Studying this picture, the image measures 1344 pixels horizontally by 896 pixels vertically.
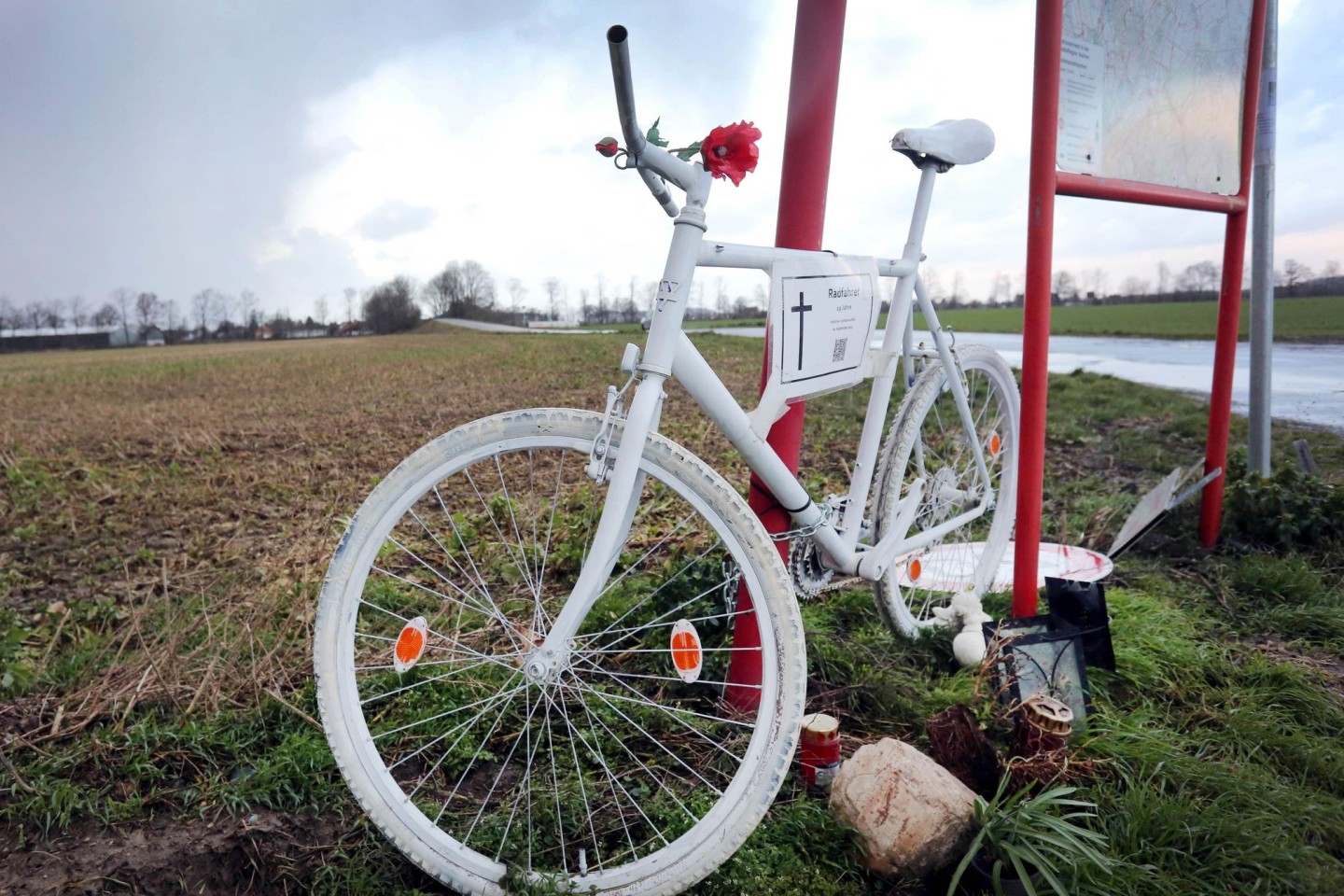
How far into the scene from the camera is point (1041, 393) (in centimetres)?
222

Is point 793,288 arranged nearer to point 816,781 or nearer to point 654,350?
point 654,350

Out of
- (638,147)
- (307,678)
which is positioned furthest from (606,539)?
(307,678)

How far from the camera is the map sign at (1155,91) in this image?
94.2 inches

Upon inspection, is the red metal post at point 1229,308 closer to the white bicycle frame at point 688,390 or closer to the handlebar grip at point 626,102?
the white bicycle frame at point 688,390

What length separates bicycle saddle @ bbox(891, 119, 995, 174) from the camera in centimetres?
204

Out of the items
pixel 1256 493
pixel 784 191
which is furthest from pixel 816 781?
pixel 1256 493

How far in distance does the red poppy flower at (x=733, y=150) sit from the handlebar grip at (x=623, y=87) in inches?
6.3

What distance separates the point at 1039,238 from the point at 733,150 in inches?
47.3

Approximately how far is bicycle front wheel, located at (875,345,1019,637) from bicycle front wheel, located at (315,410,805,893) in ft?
1.81

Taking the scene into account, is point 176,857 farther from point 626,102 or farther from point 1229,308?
point 1229,308

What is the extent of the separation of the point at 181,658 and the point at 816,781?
1.78 m

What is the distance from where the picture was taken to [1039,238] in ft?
7.20

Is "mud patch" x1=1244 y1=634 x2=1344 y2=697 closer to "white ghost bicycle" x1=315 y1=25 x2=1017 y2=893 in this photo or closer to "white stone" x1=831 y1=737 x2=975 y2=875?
"white ghost bicycle" x1=315 y1=25 x2=1017 y2=893

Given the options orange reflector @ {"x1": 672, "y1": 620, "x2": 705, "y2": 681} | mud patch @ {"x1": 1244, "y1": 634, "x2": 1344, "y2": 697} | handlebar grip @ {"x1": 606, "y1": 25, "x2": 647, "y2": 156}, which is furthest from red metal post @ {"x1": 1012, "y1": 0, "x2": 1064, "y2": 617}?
handlebar grip @ {"x1": 606, "y1": 25, "x2": 647, "y2": 156}
